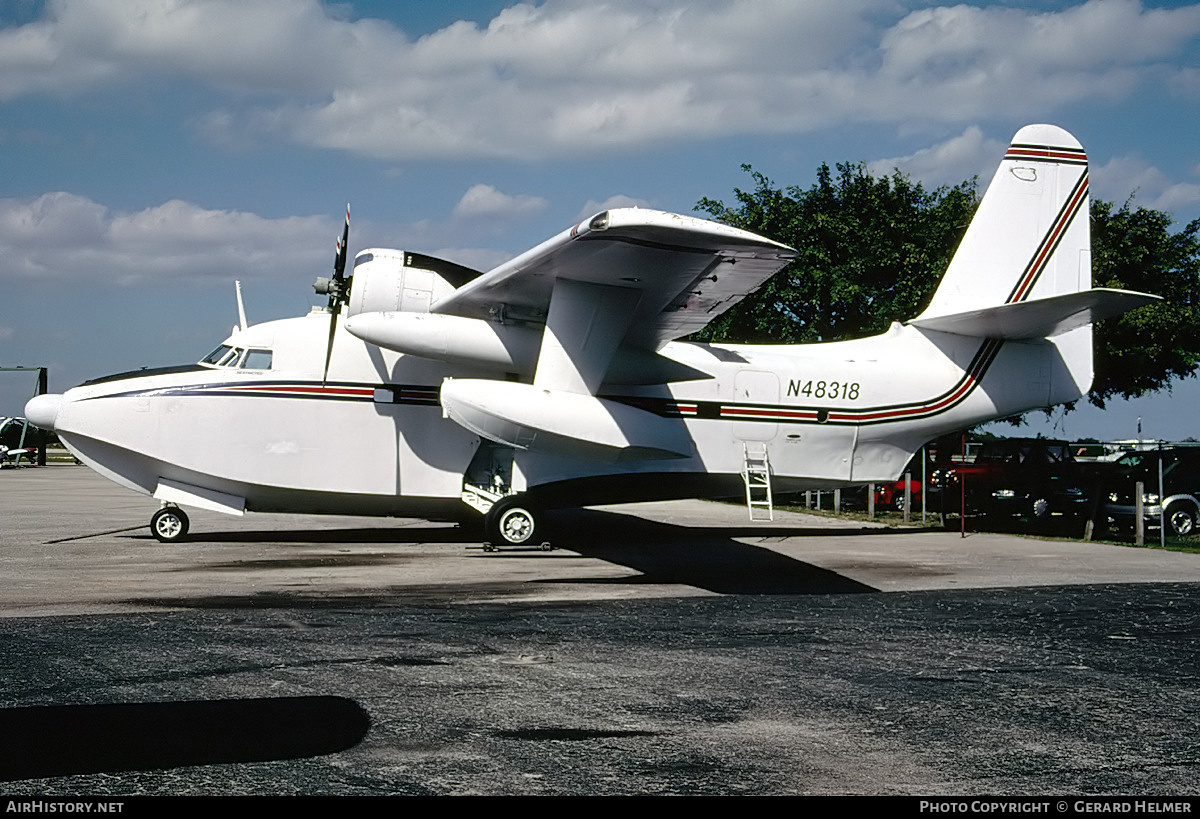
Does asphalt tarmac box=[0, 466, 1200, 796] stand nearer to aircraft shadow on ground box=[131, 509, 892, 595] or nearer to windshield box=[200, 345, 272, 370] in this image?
aircraft shadow on ground box=[131, 509, 892, 595]

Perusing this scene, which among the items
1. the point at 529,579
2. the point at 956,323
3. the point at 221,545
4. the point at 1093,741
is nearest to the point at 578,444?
the point at 529,579

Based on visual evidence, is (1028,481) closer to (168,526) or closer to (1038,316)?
(1038,316)

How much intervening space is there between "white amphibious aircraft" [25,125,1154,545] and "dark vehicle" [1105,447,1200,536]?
491cm

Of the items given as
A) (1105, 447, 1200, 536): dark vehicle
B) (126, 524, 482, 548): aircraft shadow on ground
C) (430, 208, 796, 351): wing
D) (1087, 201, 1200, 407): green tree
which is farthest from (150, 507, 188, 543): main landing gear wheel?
(1087, 201, 1200, 407): green tree

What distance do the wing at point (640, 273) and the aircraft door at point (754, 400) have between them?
185 centimetres

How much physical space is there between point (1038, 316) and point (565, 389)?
7.94 metres

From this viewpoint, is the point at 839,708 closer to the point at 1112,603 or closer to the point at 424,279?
the point at 1112,603

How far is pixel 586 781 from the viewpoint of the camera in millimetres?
4418

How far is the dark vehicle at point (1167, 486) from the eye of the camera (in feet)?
70.4

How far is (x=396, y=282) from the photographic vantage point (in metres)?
15.3

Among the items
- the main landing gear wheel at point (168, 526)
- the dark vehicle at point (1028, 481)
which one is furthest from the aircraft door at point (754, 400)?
the main landing gear wheel at point (168, 526)

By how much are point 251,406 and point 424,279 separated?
3.55 m

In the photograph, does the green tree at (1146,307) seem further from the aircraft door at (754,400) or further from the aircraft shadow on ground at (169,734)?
the aircraft shadow on ground at (169,734)

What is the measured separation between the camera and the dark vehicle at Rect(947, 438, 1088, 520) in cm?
2206
